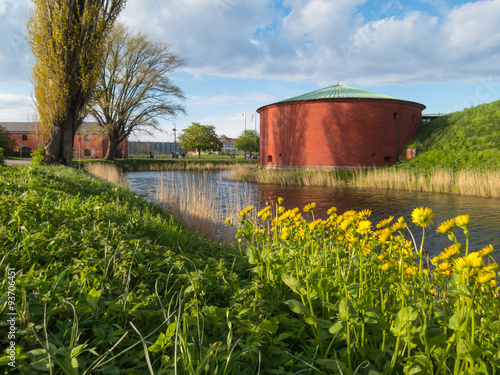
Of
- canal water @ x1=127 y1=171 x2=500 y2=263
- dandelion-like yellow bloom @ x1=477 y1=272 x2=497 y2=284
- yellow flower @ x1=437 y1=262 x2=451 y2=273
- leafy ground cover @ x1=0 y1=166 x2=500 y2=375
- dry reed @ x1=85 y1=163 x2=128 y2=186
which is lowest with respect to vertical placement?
canal water @ x1=127 y1=171 x2=500 y2=263

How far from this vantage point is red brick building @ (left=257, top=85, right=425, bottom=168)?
805 inches

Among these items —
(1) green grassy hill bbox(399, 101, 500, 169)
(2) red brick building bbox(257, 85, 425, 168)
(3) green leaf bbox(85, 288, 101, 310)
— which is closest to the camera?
(3) green leaf bbox(85, 288, 101, 310)

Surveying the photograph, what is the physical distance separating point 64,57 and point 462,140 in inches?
794

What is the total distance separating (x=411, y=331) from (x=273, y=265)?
0.94 metres

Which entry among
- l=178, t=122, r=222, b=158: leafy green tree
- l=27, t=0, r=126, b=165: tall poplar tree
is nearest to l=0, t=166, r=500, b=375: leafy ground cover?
l=27, t=0, r=126, b=165: tall poplar tree

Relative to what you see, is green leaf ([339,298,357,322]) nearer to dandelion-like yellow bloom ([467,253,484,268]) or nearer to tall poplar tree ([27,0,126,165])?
dandelion-like yellow bloom ([467,253,484,268])

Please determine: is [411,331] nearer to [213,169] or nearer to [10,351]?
[10,351]

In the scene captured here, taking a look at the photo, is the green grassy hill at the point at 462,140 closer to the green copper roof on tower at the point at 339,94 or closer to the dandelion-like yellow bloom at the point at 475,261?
the green copper roof on tower at the point at 339,94

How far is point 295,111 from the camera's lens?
22.0m

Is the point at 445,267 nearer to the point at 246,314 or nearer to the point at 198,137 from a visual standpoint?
the point at 246,314

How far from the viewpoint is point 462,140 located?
18.3 metres

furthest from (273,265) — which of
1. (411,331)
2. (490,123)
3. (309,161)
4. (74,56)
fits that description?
(490,123)

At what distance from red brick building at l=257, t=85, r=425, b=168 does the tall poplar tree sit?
13.6 metres

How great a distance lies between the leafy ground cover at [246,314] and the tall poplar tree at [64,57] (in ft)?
31.9
